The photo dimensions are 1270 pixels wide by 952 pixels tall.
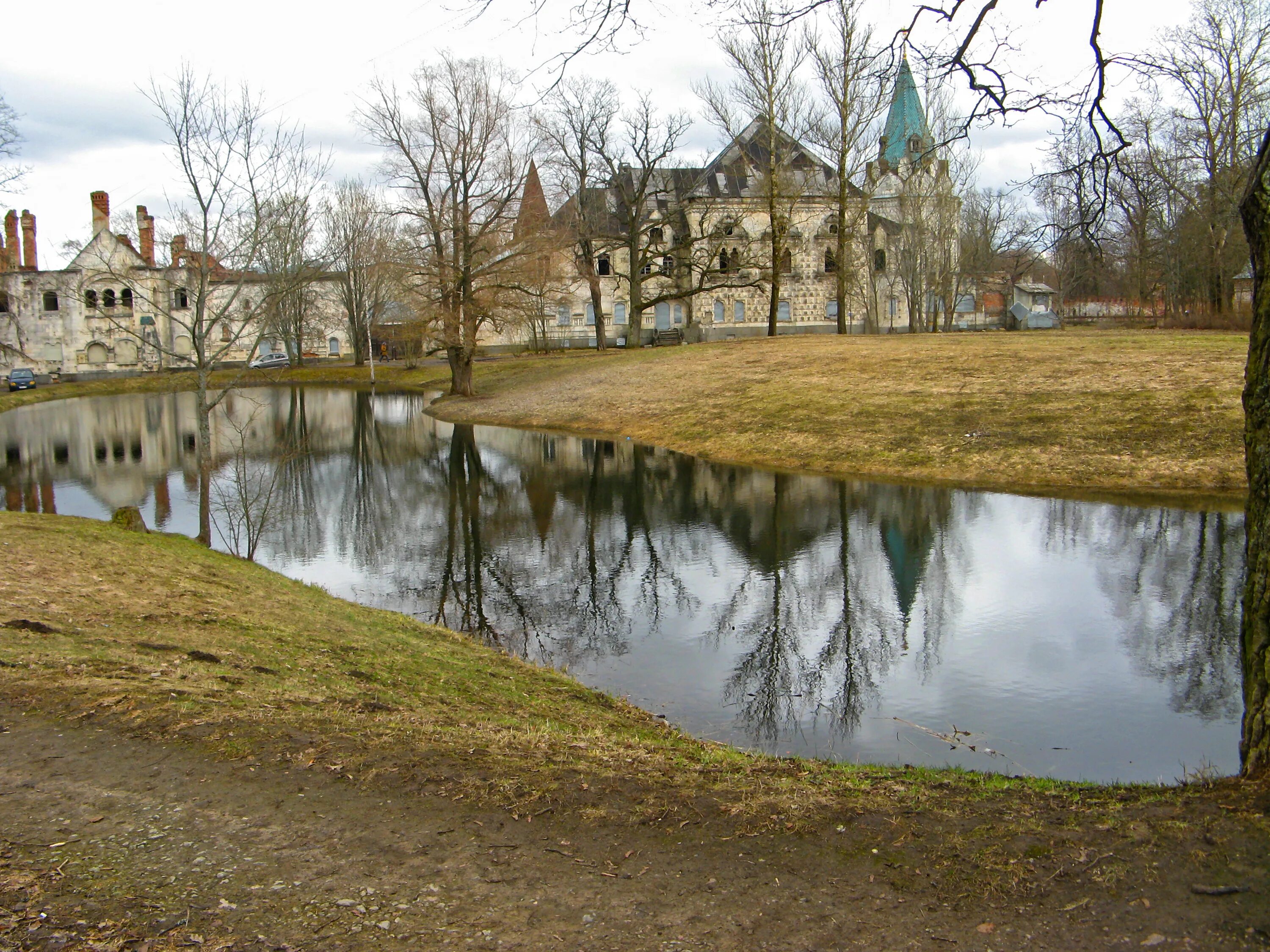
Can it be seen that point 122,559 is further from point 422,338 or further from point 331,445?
point 422,338

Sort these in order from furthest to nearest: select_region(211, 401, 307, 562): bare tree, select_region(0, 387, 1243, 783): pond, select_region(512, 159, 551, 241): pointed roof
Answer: select_region(512, 159, 551, 241): pointed roof, select_region(211, 401, 307, 562): bare tree, select_region(0, 387, 1243, 783): pond

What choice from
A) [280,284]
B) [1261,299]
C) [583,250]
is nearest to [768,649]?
[1261,299]

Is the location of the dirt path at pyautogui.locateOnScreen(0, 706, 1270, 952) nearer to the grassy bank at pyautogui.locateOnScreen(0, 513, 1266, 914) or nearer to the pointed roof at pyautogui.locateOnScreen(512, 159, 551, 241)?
the grassy bank at pyautogui.locateOnScreen(0, 513, 1266, 914)

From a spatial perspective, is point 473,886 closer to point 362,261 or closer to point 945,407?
point 945,407

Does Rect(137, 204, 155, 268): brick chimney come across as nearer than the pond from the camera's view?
No

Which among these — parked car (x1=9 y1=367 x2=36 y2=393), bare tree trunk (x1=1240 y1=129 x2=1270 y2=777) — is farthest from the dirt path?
parked car (x1=9 y1=367 x2=36 y2=393)

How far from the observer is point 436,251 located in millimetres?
43312

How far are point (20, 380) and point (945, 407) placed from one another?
61.7 meters

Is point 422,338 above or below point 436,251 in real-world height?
below

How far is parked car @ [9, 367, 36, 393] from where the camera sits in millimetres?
63000

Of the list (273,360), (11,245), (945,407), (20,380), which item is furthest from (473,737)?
(11,245)

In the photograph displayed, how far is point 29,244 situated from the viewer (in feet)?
254

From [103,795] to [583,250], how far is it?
175 ft

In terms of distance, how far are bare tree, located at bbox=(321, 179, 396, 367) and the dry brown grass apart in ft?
30.2
